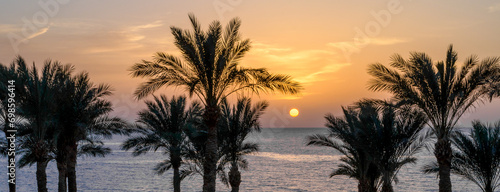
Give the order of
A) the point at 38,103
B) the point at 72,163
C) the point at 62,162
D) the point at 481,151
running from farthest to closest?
1. the point at 72,163
2. the point at 62,162
3. the point at 481,151
4. the point at 38,103

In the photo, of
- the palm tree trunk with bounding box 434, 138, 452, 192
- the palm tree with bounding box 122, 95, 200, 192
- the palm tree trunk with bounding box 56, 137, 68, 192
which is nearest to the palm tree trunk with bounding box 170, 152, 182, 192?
the palm tree with bounding box 122, 95, 200, 192

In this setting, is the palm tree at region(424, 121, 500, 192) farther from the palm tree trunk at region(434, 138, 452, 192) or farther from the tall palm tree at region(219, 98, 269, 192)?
the tall palm tree at region(219, 98, 269, 192)

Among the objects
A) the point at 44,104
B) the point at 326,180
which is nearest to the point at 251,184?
the point at 326,180

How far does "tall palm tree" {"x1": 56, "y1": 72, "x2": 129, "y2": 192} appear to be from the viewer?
2236 centimetres

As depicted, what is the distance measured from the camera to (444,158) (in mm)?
20312

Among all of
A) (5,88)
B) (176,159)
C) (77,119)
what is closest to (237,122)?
(176,159)

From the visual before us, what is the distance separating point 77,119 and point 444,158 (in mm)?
17074

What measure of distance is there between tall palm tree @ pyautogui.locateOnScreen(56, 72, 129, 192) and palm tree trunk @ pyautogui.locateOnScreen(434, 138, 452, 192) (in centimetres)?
1542

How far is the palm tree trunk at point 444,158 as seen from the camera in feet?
66.3

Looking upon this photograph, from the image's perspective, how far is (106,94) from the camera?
941 inches

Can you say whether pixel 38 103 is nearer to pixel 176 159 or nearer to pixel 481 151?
pixel 176 159

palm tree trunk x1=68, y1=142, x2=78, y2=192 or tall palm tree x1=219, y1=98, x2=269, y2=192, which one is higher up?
tall palm tree x1=219, y1=98, x2=269, y2=192

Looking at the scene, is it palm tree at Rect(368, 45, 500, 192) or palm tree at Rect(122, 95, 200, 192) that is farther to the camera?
palm tree at Rect(122, 95, 200, 192)

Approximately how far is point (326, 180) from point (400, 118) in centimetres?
4413
